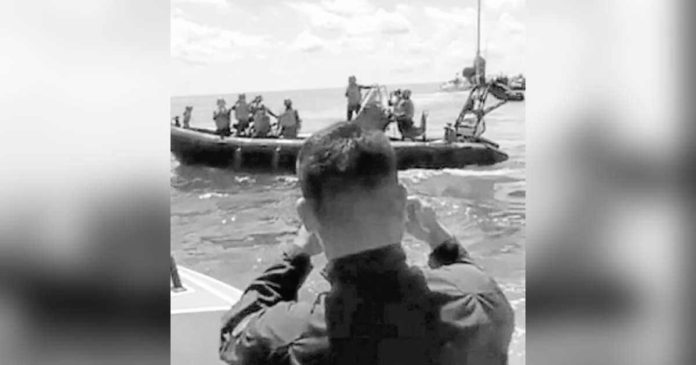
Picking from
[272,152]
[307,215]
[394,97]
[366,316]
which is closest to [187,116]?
[272,152]

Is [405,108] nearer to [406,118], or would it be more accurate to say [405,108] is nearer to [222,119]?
[406,118]

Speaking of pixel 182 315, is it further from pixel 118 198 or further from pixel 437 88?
pixel 437 88

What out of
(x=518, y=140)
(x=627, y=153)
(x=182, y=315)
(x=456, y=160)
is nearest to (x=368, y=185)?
(x=456, y=160)

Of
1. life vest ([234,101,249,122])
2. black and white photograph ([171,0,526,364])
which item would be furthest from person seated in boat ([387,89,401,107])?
life vest ([234,101,249,122])

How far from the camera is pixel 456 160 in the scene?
1734mm

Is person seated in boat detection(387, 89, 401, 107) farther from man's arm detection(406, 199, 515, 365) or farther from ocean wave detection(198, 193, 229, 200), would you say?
ocean wave detection(198, 193, 229, 200)

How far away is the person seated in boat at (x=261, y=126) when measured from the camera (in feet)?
5.65

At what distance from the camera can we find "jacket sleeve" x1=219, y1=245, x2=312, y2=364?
1.69m

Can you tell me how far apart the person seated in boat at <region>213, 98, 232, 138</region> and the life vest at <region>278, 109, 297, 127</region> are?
0.34ft

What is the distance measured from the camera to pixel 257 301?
169cm

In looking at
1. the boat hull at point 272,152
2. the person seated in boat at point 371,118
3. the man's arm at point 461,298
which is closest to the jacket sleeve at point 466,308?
the man's arm at point 461,298

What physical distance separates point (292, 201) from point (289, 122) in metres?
0.16

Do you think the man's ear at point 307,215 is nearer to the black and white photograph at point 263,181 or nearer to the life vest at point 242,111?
the black and white photograph at point 263,181

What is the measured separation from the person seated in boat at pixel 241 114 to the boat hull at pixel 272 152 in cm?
2
